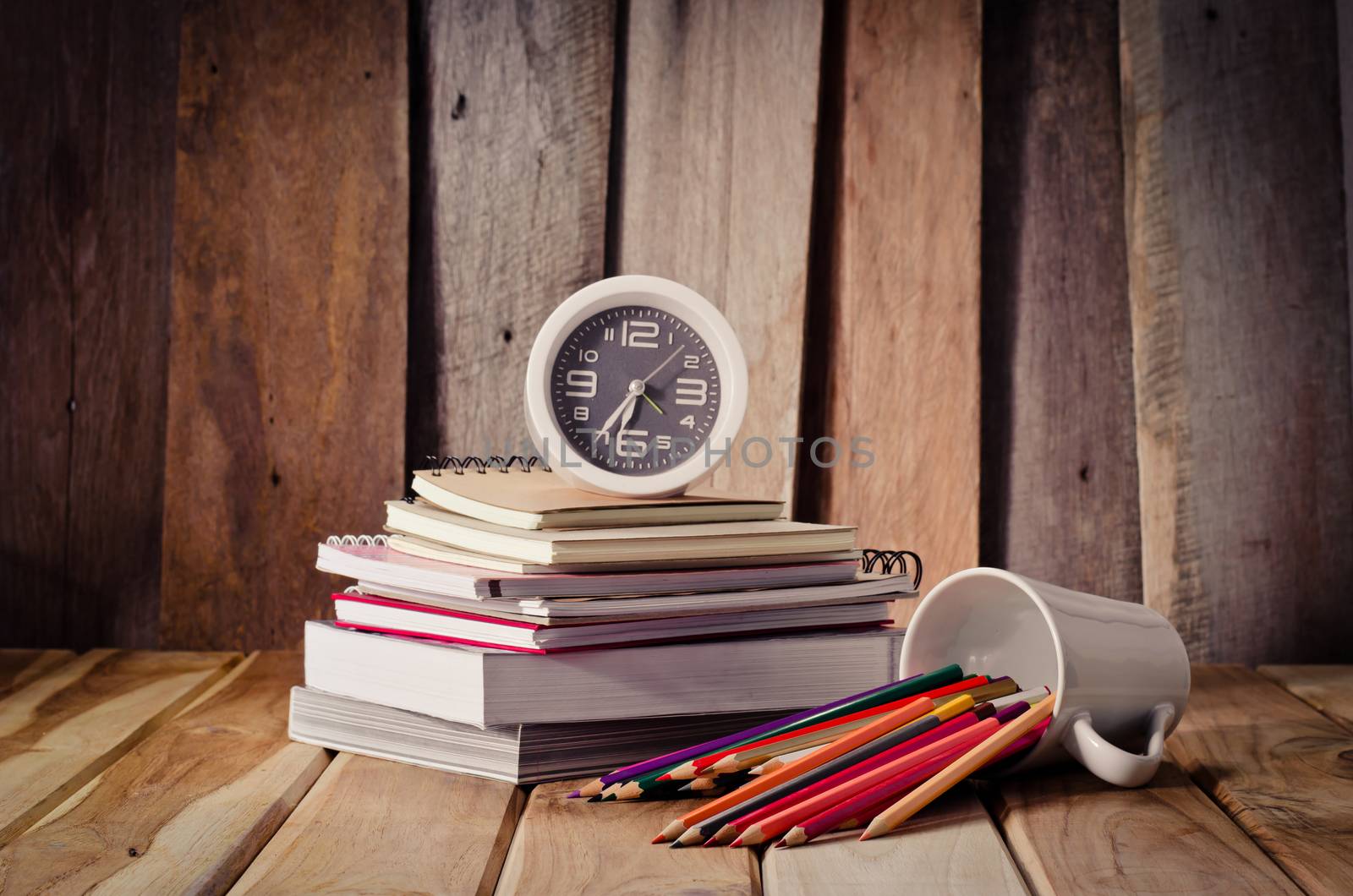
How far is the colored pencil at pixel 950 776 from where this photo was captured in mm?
826

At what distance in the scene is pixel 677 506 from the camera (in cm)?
104

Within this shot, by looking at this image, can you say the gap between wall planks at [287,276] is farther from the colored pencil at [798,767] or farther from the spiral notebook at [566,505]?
the colored pencil at [798,767]

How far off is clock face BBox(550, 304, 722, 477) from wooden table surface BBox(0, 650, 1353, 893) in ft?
1.01

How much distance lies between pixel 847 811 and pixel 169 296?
1.10m

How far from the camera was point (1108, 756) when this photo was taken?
2.96 feet

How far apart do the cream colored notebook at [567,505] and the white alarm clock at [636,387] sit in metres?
0.03

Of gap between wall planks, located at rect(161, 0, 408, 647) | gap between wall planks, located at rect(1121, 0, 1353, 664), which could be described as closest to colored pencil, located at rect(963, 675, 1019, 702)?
gap between wall planks, located at rect(1121, 0, 1353, 664)

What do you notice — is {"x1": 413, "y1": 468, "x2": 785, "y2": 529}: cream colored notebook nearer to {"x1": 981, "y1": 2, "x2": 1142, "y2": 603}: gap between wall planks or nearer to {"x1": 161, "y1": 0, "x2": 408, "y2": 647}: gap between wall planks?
{"x1": 161, "y1": 0, "x2": 408, "y2": 647}: gap between wall planks

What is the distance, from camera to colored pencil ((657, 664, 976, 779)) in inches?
35.4

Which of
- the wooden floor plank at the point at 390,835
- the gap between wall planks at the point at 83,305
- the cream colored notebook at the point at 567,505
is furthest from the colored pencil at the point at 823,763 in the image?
the gap between wall planks at the point at 83,305

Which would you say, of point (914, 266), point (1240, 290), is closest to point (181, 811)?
point (914, 266)

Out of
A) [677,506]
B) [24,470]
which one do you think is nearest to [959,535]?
[677,506]

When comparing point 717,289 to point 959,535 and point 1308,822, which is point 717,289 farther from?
point 1308,822

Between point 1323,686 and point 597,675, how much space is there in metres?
0.89
